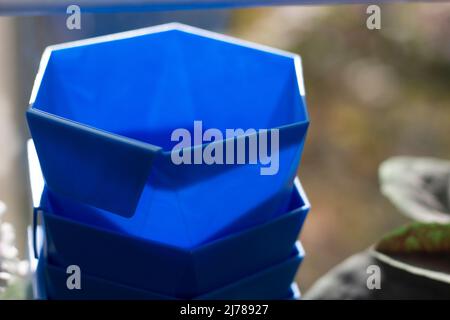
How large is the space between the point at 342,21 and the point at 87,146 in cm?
84

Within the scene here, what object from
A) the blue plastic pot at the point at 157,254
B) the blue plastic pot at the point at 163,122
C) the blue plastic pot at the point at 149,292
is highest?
the blue plastic pot at the point at 163,122

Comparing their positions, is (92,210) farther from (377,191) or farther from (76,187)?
(377,191)

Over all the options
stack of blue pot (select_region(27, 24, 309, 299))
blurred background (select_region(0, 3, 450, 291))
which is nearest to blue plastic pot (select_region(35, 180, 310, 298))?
stack of blue pot (select_region(27, 24, 309, 299))

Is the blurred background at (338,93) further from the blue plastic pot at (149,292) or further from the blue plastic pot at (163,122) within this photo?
the blue plastic pot at (163,122)

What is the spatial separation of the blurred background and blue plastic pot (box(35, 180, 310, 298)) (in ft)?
0.77

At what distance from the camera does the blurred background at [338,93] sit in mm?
1172

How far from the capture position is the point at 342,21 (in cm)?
142

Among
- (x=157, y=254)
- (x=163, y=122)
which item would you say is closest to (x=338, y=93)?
(x=163, y=122)

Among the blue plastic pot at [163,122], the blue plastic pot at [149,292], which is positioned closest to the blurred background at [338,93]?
the blue plastic pot at [149,292]

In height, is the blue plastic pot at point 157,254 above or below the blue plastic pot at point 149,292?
above

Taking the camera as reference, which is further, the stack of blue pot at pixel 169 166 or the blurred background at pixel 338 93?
the blurred background at pixel 338 93

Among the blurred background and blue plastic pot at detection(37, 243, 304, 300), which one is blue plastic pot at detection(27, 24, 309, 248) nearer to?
blue plastic pot at detection(37, 243, 304, 300)

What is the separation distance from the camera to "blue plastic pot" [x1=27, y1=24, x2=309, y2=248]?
2.37 feet

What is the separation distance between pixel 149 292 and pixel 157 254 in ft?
0.18
